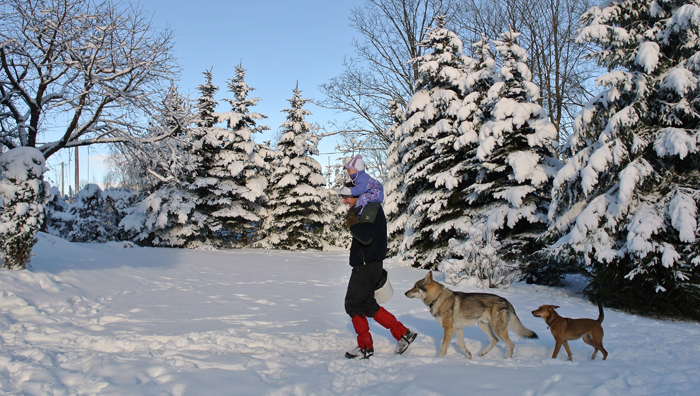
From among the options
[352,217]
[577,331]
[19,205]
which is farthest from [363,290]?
[19,205]

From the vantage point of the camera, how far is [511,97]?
1250 centimetres

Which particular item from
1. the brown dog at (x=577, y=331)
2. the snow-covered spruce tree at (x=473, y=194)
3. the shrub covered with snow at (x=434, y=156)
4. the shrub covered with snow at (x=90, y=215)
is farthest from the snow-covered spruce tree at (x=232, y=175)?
the brown dog at (x=577, y=331)

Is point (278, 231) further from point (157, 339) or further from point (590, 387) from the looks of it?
point (590, 387)

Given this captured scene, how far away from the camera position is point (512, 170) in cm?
1184

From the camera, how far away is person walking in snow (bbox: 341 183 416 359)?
4.47 meters

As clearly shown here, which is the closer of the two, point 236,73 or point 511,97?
point 511,97

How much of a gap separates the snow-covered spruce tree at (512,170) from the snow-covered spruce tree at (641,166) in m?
2.37

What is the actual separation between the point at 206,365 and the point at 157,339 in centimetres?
125

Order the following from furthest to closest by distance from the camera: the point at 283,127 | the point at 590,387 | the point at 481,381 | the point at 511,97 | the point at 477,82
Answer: the point at 283,127 < the point at 477,82 < the point at 511,97 < the point at 481,381 < the point at 590,387

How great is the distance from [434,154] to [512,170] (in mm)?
3465

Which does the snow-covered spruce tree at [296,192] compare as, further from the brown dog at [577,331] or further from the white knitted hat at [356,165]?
the brown dog at [577,331]

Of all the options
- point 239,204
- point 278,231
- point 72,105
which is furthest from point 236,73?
point 72,105

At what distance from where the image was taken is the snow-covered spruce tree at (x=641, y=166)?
6723 mm

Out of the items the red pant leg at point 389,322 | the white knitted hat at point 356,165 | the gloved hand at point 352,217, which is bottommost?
the red pant leg at point 389,322
